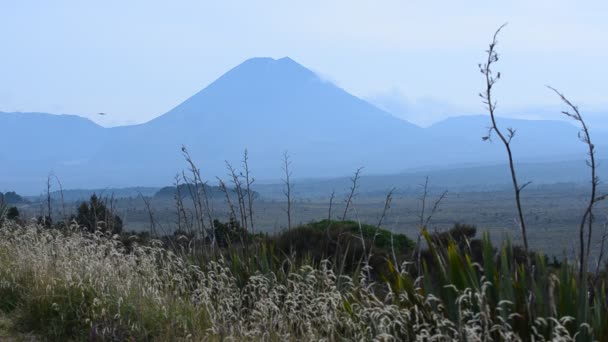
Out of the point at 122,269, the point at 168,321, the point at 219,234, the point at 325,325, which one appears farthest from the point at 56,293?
the point at 219,234

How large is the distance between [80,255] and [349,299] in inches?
118

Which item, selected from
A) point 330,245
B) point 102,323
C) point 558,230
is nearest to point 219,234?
point 330,245

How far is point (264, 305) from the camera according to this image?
5859 mm

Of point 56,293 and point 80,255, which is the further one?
point 80,255

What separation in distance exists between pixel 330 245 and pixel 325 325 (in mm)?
4183

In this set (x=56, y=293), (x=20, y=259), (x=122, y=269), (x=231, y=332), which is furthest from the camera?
(x=20, y=259)

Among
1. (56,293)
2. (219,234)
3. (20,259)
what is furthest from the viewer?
(219,234)

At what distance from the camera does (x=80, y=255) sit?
8.01 metres

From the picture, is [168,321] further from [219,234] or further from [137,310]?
[219,234]

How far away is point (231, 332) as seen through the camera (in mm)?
5621

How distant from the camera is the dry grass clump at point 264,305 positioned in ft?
15.5

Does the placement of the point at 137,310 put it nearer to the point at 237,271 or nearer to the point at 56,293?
the point at 56,293

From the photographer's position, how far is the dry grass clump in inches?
186

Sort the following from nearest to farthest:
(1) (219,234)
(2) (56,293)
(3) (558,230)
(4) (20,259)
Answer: (2) (56,293), (4) (20,259), (1) (219,234), (3) (558,230)
